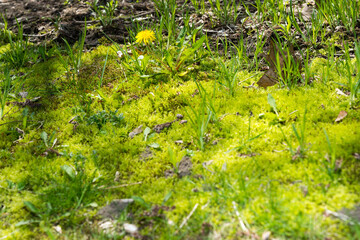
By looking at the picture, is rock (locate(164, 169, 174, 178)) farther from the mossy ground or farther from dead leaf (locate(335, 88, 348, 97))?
dead leaf (locate(335, 88, 348, 97))

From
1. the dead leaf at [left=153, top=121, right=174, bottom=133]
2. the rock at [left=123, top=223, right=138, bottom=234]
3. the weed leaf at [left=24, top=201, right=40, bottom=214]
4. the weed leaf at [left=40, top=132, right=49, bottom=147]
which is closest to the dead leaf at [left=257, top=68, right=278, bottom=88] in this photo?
the dead leaf at [left=153, top=121, right=174, bottom=133]

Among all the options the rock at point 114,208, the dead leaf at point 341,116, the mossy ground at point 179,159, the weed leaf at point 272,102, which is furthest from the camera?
the weed leaf at point 272,102

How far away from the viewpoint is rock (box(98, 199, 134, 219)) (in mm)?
2020

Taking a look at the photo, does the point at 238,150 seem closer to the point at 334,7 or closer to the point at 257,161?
the point at 257,161

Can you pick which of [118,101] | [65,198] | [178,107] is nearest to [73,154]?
[65,198]

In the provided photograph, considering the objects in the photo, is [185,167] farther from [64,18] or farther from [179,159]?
[64,18]

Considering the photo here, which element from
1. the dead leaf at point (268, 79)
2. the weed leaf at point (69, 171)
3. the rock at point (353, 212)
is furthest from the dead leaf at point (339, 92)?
the weed leaf at point (69, 171)

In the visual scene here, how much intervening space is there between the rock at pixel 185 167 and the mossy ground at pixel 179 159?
0.06m

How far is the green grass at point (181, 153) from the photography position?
6.11 feet

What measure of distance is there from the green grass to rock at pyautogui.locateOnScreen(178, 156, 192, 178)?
0.21ft

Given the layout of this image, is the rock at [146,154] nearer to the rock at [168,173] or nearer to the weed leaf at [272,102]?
the rock at [168,173]

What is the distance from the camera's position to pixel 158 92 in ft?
10.7

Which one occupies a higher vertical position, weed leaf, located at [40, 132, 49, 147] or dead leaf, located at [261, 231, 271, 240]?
dead leaf, located at [261, 231, 271, 240]

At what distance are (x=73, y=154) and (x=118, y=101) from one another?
0.88 meters
